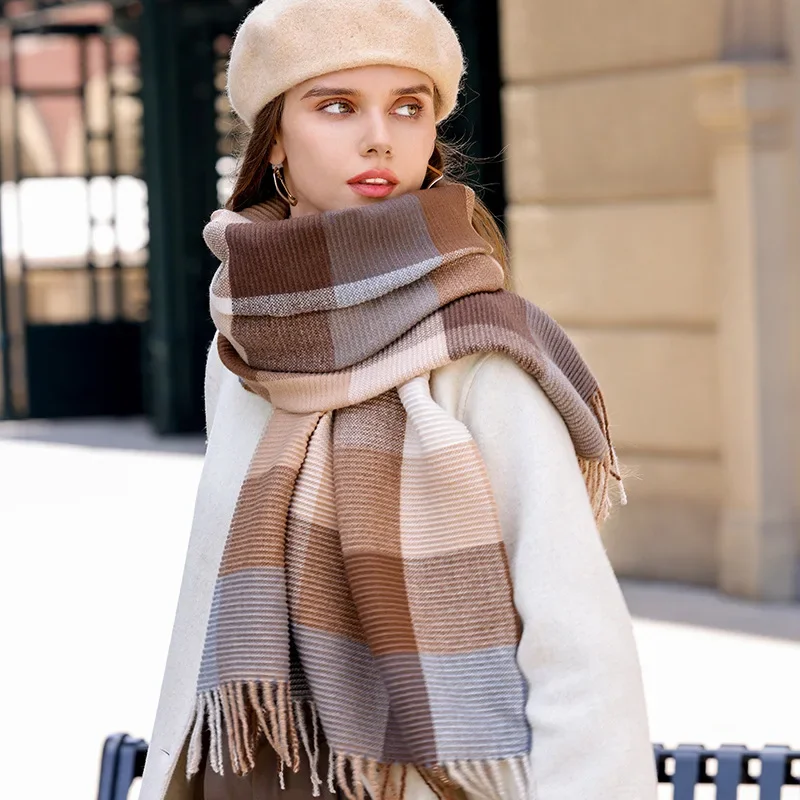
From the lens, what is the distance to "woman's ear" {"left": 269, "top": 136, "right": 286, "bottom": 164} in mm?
2113

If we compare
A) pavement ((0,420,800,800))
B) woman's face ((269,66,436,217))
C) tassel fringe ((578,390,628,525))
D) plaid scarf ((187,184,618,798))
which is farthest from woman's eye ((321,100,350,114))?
pavement ((0,420,800,800))

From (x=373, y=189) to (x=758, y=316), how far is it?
4.81 meters

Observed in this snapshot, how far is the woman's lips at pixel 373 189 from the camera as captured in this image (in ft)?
6.50

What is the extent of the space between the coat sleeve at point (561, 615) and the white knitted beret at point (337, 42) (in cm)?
37

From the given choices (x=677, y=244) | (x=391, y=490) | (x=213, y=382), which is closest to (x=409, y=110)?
(x=391, y=490)

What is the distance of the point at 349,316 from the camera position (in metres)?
1.95

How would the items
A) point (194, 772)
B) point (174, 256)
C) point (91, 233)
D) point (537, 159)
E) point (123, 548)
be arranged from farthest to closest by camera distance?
point (91, 233) → point (174, 256) → point (123, 548) → point (537, 159) → point (194, 772)

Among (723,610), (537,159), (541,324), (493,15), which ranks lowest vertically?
(723,610)

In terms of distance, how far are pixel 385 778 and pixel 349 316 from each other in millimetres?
494

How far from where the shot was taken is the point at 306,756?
1.99 meters

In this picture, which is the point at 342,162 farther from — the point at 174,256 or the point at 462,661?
the point at 174,256

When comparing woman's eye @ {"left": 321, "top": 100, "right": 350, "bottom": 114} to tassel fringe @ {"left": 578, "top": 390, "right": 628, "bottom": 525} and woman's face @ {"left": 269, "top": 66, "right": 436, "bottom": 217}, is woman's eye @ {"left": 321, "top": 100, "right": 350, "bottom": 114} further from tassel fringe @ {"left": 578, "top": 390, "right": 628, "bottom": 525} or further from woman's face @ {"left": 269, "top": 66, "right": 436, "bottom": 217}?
tassel fringe @ {"left": 578, "top": 390, "right": 628, "bottom": 525}

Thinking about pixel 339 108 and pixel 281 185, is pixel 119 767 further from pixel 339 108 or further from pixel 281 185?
pixel 339 108

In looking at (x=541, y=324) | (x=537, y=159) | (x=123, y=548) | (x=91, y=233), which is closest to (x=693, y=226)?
(x=537, y=159)
